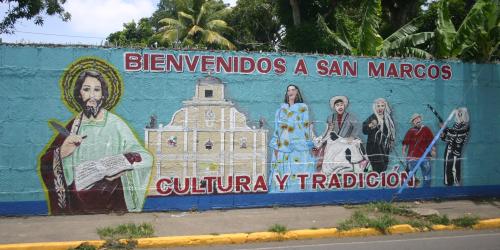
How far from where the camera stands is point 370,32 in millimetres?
11133

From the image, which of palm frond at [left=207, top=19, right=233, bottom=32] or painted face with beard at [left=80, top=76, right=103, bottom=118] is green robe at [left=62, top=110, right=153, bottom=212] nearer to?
painted face with beard at [left=80, top=76, right=103, bottom=118]

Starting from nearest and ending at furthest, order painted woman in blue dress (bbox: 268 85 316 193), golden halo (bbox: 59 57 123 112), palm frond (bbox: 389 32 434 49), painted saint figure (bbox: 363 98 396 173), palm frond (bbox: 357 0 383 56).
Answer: golden halo (bbox: 59 57 123 112)
painted woman in blue dress (bbox: 268 85 316 193)
painted saint figure (bbox: 363 98 396 173)
palm frond (bbox: 357 0 383 56)
palm frond (bbox: 389 32 434 49)

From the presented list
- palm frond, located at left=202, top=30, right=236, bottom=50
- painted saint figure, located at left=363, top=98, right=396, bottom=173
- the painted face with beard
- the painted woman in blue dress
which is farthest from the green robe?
palm frond, located at left=202, top=30, right=236, bottom=50

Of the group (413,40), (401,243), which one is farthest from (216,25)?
(401,243)

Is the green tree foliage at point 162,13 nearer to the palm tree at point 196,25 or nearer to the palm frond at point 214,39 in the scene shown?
the palm tree at point 196,25

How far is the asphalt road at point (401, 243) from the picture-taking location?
6488 mm

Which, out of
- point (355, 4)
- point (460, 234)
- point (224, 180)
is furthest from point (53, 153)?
point (355, 4)

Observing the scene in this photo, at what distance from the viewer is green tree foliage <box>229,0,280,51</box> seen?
3266 cm

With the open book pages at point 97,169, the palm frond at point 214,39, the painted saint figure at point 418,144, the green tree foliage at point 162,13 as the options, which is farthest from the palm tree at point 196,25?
the open book pages at point 97,169

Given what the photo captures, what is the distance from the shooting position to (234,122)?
338 inches

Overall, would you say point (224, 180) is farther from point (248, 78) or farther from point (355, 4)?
point (355, 4)

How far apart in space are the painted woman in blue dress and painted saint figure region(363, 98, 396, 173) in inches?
50.3

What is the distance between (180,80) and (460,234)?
5.38 metres

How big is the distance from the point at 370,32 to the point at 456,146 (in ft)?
11.0
